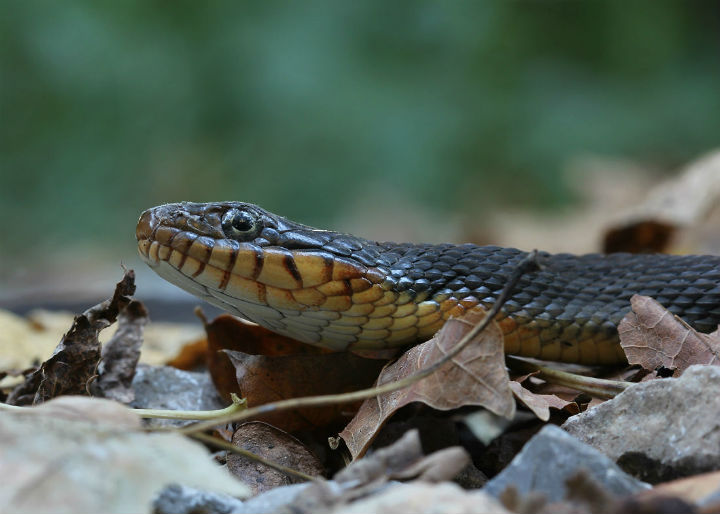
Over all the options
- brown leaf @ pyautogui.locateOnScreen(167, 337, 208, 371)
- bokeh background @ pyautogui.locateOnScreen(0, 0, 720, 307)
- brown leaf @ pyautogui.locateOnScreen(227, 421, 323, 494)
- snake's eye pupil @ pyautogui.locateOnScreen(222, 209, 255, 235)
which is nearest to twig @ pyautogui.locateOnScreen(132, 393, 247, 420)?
brown leaf @ pyautogui.locateOnScreen(227, 421, 323, 494)

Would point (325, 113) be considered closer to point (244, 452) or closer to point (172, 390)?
point (172, 390)

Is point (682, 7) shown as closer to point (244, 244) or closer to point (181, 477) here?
point (244, 244)

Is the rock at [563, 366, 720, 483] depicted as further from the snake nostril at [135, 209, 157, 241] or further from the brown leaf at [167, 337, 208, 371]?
the brown leaf at [167, 337, 208, 371]

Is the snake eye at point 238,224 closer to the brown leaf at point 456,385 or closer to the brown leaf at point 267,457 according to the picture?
the brown leaf at point 267,457

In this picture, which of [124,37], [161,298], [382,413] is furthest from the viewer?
[124,37]

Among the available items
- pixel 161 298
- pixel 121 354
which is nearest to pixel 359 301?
pixel 121 354

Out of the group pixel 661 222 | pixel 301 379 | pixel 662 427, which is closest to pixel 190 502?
pixel 301 379
